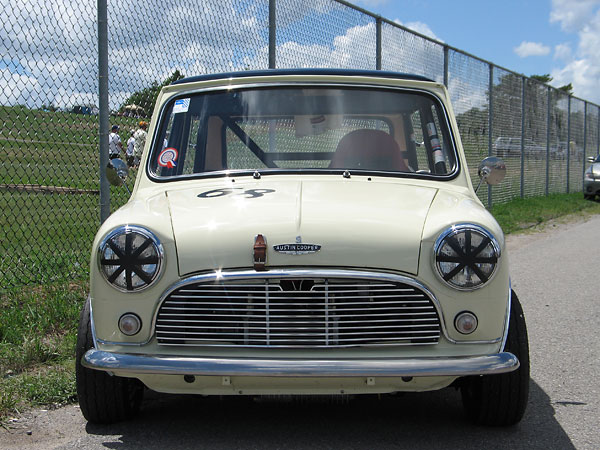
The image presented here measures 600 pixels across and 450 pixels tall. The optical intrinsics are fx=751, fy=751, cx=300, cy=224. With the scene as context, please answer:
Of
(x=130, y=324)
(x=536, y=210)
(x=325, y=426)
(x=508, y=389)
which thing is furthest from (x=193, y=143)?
(x=536, y=210)

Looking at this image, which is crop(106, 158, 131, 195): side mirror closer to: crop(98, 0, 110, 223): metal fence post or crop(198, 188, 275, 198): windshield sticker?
crop(198, 188, 275, 198): windshield sticker

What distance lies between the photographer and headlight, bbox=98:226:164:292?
2.99 metres

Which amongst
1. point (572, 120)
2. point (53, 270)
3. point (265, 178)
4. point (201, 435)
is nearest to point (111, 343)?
point (201, 435)

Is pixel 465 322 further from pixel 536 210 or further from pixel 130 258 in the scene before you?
pixel 536 210

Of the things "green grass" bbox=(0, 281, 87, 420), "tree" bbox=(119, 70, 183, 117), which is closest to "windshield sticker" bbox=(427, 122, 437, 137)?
"green grass" bbox=(0, 281, 87, 420)

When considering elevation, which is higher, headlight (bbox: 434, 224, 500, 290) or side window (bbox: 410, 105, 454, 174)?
side window (bbox: 410, 105, 454, 174)

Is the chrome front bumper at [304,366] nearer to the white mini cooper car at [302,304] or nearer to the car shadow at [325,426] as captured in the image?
the white mini cooper car at [302,304]

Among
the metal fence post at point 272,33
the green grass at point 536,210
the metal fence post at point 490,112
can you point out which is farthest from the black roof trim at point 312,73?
the metal fence post at point 490,112

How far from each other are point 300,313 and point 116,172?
1.73 metres

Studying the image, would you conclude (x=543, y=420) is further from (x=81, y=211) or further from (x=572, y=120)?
(x=572, y=120)

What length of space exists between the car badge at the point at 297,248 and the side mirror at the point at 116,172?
1.56 m

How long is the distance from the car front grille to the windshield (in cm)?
125

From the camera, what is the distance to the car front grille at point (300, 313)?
2934 mm

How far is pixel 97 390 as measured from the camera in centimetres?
328
